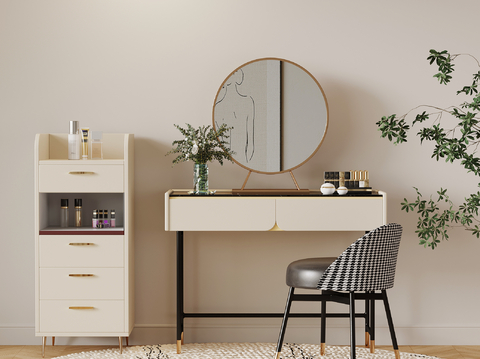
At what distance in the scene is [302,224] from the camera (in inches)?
97.6

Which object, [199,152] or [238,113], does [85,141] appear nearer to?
[199,152]

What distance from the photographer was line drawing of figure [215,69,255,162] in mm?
2797

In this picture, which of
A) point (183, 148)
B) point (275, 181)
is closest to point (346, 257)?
point (275, 181)

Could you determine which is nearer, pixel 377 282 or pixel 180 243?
pixel 377 282

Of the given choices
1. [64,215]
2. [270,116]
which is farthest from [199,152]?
[64,215]

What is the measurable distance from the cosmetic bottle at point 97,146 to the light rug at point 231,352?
1.11 meters

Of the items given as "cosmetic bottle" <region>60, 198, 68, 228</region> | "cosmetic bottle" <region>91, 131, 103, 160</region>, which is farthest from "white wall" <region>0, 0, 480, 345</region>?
"cosmetic bottle" <region>60, 198, 68, 228</region>

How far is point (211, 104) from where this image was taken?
2889 mm

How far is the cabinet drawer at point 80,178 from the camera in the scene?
2.56 metres

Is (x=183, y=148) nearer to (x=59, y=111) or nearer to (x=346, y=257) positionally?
(x=59, y=111)

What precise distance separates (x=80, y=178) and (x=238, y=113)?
3.17ft

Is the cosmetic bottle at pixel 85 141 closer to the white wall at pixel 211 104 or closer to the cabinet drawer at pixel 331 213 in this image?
the white wall at pixel 211 104

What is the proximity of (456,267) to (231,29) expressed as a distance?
2.00m

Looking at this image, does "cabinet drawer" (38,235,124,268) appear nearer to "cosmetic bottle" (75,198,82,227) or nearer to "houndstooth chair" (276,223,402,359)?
"cosmetic bottle" (75,198,82,227)
